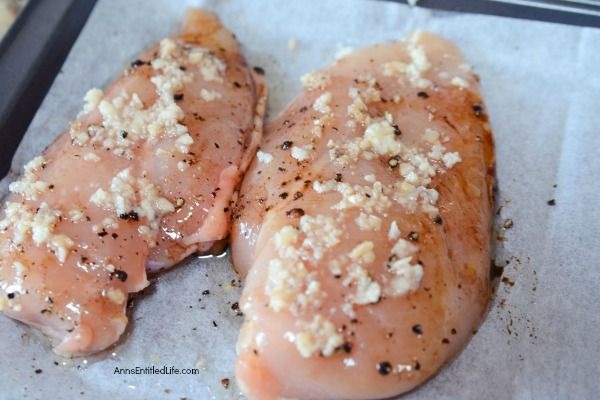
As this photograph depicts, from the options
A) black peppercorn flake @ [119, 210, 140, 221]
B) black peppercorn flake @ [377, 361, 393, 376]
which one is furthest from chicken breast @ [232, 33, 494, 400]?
black peppercorn flake @ [119, 210, 140, 221]

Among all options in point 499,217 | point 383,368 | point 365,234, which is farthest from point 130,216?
point 499,217

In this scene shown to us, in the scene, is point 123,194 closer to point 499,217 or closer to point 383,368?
point 383,368

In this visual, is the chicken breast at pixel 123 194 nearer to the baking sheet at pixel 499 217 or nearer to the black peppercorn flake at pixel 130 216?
the black peppercorn flake at pixel 130 216

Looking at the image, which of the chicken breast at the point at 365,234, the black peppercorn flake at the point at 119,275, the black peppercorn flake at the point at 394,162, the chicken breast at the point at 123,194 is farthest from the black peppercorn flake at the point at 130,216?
the black peppercorn flake at the point at 394,162

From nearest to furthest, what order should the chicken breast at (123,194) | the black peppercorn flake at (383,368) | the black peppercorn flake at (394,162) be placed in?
the black peppercorn flake at (383,368) → the chicken breast at (123,194) → the black peppercorn flake at (394,162)

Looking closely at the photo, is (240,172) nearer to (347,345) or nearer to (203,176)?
(203,176)

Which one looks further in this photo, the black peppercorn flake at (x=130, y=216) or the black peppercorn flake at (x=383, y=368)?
the black peppercorn flake at (x=130, y=216)
